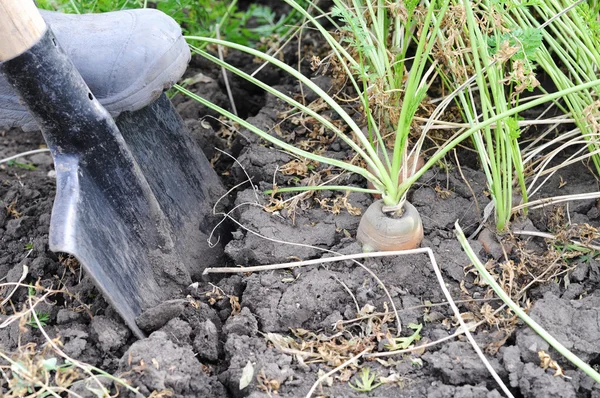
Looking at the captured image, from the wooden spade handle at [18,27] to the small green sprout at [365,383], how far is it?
915 mm

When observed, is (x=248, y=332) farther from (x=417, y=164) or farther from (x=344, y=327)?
(x=417, y=164)

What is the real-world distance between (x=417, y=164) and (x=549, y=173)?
14.2 inches

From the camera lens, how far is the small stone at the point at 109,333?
139 cm

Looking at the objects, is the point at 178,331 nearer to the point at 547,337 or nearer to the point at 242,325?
the point at 242,325

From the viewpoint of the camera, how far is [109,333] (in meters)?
1.40

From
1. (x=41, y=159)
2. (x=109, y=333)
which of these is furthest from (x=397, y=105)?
(x=41, y=159)

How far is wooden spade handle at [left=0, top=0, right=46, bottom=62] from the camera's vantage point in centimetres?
128

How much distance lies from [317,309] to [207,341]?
0.25 metres

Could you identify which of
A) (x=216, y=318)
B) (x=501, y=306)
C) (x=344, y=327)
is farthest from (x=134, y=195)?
(x=501, y=306)

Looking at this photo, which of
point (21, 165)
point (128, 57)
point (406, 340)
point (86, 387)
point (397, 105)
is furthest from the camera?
point (21, 165)

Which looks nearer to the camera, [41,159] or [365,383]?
[365,383]

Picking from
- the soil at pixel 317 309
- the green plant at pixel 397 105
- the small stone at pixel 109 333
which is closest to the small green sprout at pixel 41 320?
the soil at pixel 317 309

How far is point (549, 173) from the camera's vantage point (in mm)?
1791

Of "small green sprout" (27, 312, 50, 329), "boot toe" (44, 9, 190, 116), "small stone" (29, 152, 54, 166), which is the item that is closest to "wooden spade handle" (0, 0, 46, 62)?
"boot toe" (44, 9, 190, 116)
